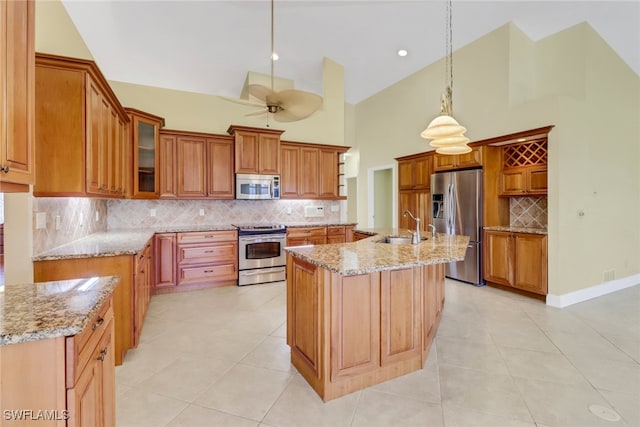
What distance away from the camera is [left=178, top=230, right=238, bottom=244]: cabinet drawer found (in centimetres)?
418

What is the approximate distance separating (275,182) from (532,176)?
3827mm

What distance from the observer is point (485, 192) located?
432 centimetres

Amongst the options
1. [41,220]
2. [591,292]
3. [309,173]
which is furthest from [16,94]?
[591,292]

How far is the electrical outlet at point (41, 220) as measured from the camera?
2.13m

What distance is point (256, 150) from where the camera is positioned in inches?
189

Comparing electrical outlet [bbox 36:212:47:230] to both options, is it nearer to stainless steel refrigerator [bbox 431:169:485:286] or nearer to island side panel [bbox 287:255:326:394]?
island side panel [bbox 287:255:326:394]

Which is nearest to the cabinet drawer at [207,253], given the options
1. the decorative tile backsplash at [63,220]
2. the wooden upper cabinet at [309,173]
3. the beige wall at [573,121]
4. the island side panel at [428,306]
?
the decorative tile backsplash at [63,220]

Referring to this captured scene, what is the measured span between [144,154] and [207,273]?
1858 mm

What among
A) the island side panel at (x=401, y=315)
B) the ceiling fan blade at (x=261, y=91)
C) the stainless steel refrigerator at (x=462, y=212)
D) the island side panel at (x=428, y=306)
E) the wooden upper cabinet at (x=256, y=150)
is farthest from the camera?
the wooden upper cabinet at (x=256, y=150)

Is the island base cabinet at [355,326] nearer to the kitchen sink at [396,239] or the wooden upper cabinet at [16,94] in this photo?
the kitchen sink at [396,239]

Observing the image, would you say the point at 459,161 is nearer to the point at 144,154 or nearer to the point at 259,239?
the point at 259,239

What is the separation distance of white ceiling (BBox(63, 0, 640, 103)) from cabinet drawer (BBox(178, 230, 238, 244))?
2443 millimetres

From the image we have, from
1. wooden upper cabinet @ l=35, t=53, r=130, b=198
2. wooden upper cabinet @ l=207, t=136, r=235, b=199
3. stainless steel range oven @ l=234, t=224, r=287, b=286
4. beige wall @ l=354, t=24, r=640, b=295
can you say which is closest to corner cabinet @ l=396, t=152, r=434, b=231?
beige wall @ l=354, t=24, r=640, b=295

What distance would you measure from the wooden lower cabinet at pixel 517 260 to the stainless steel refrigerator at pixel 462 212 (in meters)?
0.15
